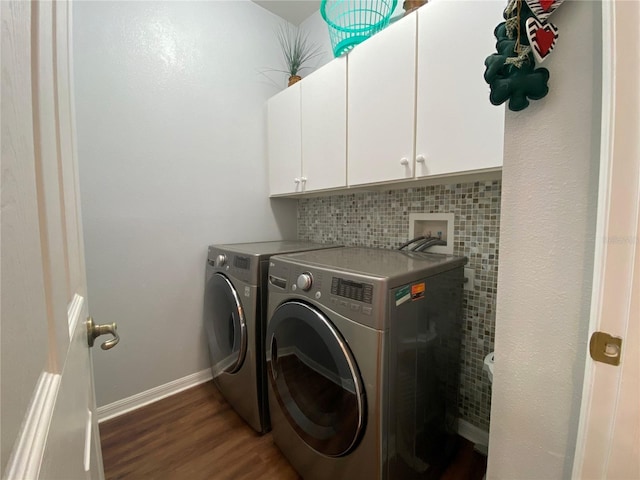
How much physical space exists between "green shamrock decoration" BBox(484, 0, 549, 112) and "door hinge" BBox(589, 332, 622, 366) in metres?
0.44

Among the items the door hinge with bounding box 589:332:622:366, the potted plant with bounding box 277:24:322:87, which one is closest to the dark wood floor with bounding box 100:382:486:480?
the door hinge with bounding box 589:332:622:366

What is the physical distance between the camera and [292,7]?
2.02 metres

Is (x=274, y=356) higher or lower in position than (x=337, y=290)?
lower

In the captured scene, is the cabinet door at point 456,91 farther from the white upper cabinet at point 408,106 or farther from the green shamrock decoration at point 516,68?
the green shamrock decoration at point 516,68

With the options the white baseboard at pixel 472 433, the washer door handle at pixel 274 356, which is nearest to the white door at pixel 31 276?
the washer door handle at pixel 274 356

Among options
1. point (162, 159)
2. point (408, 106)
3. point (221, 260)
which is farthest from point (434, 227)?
point (162, 159)

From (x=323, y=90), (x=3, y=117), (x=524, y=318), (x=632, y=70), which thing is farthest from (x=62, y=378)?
(x=323, y=90)

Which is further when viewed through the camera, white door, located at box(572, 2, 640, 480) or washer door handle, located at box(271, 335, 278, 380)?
washer door handle, located at box(271, 335, 278, 380)

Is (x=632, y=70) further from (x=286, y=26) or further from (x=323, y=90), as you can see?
(x=286, y=26)

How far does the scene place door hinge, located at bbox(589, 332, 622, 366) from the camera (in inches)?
17.6

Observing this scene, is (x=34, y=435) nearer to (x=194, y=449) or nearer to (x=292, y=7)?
(x=194, y=449)

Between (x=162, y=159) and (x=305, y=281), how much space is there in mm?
1290

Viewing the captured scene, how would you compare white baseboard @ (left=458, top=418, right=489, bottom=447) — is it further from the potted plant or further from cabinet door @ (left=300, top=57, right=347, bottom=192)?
the potted plant

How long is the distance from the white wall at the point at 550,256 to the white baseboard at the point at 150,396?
71.1 inches
